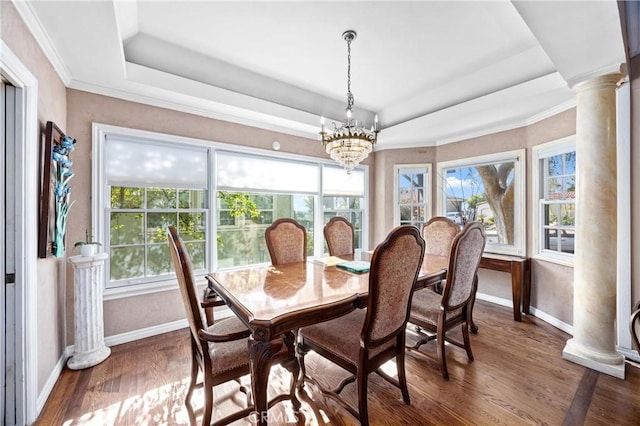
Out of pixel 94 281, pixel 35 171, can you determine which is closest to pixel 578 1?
pixel 35 171

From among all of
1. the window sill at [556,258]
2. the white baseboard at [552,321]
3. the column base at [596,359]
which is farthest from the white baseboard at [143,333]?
the window sill at [556,258]

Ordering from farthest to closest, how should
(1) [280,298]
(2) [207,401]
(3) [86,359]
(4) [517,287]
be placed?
(4) [517,287]
(3) [86,359]
(1) [280,298]
(2) [207,401]

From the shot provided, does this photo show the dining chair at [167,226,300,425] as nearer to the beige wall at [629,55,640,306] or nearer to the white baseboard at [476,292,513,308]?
the beige wall at [629,55,640,306]

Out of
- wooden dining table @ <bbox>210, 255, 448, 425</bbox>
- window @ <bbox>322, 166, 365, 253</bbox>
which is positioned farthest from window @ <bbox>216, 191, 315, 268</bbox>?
wooden dining table @ <bbox>210, 255, 448, 425</bbox>

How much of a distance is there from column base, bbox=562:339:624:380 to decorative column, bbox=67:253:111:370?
13.7 ft

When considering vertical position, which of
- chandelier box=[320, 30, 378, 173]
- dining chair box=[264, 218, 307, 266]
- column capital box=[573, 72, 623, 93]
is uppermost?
column capital box=[573, 72, 623, 93]

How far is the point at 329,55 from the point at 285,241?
1.99 m

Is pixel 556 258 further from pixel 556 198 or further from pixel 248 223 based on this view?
pixel 248 223

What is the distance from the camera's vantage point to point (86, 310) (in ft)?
7.68

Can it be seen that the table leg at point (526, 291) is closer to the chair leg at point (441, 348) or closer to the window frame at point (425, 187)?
the window frame at point (425, 187)

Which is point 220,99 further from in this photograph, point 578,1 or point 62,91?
point 578,1

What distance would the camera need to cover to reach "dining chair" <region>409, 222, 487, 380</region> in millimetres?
2119

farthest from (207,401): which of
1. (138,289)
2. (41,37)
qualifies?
(41,37)

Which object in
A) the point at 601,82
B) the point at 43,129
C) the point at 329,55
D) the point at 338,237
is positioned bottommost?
the point at 338,237
